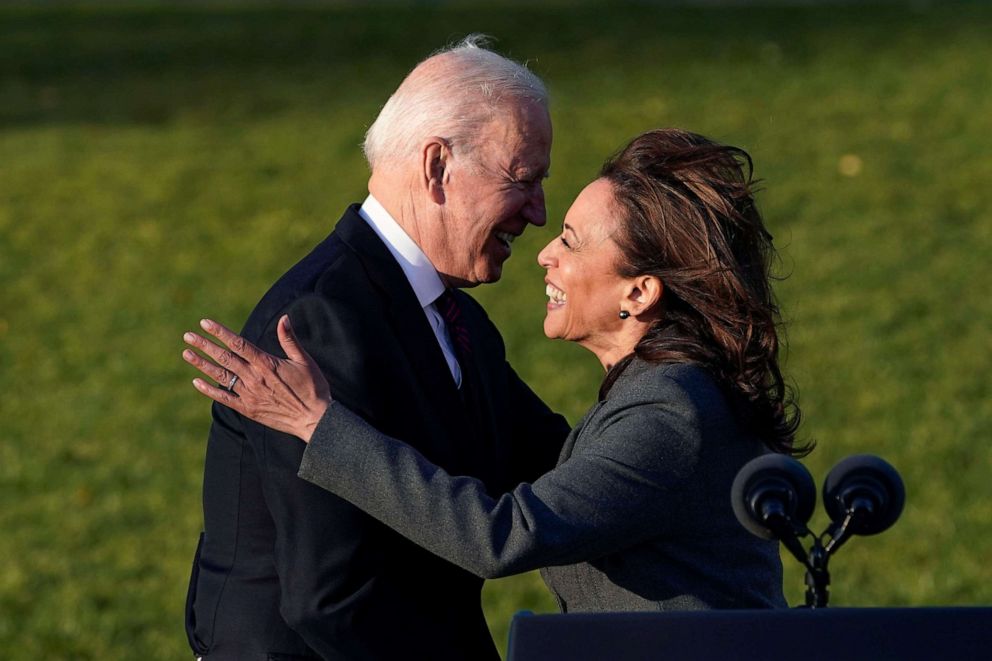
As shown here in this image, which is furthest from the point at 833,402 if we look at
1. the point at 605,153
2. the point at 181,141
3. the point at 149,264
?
the point at 181,141

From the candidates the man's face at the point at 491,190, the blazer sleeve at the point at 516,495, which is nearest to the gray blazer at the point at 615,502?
the blazer sleeve at the point at 516,495

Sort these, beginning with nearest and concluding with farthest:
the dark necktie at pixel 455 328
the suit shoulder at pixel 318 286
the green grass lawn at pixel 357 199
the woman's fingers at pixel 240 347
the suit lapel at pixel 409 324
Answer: the woman's fingers at pixel 240 347
the suit shoulder at pixel 318 286
the suit lapel at pixel 409 324
the dark necktie at pixel 455 328
the green grass lawn at pixel 357 199

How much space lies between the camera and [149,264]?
11.9 meters

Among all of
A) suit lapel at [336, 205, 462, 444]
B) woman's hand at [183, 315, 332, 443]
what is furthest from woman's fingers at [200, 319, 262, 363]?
suit lapel at [336, 205, 462, 444]

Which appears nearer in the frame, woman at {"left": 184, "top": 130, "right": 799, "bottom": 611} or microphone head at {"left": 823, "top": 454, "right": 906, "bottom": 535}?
microphone head at {"left": 823, "top": 454, "right": 906, "bottom": 535}

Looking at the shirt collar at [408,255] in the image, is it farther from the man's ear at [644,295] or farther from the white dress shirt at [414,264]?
the man's ear at [644,295]

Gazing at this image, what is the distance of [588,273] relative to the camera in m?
3.50

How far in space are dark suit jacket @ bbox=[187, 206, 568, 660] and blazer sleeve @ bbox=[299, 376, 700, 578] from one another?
0.14 m

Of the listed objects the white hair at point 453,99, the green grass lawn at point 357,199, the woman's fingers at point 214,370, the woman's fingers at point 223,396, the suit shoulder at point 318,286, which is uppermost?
the white hair at point 453,99

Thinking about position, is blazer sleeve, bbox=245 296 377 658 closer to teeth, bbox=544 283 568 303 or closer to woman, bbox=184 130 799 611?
woman, bbox=184 130 799 611

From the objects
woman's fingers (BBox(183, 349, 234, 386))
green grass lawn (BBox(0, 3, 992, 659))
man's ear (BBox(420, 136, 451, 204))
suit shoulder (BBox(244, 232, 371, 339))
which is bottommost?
green grass lawn (BBox(0, 3, 992, 659))

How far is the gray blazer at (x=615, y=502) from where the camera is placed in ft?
10.1

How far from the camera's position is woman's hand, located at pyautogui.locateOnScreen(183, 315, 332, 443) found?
304 cm

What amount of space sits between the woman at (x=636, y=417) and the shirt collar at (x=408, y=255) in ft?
0.88
